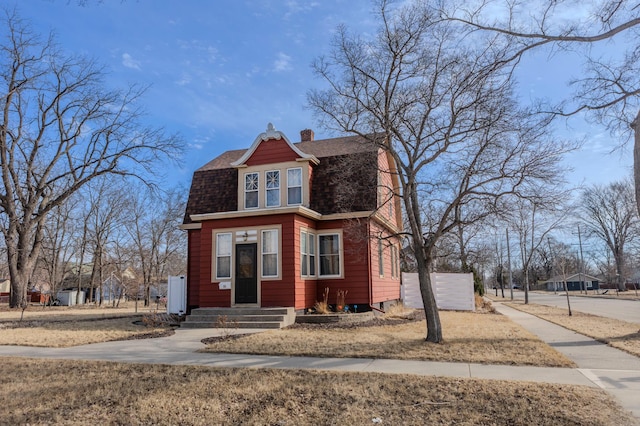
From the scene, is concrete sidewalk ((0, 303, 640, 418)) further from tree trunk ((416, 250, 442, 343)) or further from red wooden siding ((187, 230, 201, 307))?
red wooden siding ((187, 230, 201, 307))

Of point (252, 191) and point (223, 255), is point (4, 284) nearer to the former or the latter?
point (252, 191)

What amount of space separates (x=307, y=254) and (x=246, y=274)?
2.26 meters

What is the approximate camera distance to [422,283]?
9875 mm

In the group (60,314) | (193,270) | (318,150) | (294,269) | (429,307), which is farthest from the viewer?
(60,314)

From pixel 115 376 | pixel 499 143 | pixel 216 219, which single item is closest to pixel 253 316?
pixel 216 219

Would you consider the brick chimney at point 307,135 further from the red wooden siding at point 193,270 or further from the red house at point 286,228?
the red wooden siding at point 193,270

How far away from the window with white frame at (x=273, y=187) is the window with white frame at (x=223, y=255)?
227 centimetres

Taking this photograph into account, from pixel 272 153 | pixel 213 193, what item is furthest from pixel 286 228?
pixel 213 193

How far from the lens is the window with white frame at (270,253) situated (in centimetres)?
1415

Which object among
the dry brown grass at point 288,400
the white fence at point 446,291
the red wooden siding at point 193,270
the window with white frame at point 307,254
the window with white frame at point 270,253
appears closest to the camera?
the dry brown grass at point 288,400

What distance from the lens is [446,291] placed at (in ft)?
69.6

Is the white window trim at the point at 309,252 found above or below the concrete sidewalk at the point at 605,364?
above

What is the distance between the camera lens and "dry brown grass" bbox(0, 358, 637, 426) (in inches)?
178

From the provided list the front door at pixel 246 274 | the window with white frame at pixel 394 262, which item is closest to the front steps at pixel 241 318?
the front door at pixel 246 274
